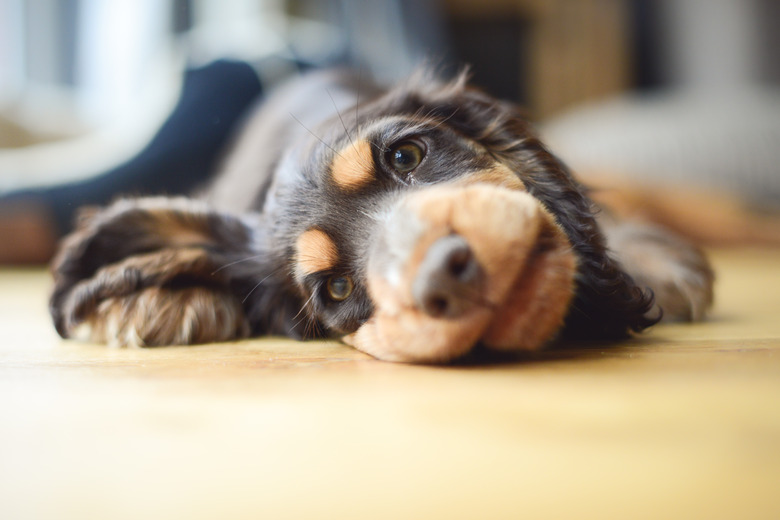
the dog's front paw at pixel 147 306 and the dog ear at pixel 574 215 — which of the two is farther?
the dog's front paw at pixel 147 306

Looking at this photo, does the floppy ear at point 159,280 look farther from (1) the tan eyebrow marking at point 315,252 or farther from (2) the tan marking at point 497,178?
(2) the tan marking at point 497,178

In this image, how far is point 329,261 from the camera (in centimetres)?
165

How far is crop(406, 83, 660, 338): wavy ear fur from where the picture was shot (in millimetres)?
1582

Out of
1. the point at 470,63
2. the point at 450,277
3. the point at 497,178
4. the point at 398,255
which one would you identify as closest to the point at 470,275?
the point at 450,277

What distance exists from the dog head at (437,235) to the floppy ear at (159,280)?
9 cm

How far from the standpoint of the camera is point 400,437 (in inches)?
37.5

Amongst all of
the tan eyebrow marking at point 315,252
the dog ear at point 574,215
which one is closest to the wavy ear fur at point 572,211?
the dog ear at point 574,215

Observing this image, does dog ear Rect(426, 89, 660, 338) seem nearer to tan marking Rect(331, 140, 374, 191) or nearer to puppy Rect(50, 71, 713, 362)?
puppy Rect(50, 71, 713, 362)

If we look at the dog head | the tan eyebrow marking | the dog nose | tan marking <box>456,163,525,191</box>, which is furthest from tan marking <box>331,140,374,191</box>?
the dog nose

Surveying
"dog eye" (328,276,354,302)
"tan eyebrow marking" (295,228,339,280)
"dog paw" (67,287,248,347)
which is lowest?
"dog paw" (67,287,248,347)

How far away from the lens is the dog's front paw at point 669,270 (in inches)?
74.9

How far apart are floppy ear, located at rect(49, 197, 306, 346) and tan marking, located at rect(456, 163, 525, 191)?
2.21ft

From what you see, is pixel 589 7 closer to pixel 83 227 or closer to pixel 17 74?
pixel 17 74

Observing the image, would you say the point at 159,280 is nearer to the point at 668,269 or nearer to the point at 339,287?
the point at 339,287
